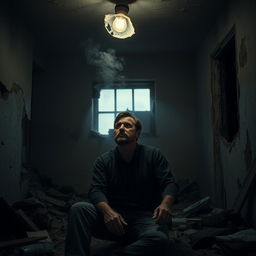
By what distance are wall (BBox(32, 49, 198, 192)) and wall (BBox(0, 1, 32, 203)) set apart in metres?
1.28

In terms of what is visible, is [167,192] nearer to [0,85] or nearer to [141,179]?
[141,179]

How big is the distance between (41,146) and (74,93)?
1106 millimetres

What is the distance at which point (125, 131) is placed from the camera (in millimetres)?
2713

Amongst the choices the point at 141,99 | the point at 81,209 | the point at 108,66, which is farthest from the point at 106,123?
the point at 81,209

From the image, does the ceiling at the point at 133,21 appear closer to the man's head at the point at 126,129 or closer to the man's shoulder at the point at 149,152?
the man's head at the point at 126,129

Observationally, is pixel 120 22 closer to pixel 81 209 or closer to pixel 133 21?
pixel 133 21

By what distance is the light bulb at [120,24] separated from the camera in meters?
3.82

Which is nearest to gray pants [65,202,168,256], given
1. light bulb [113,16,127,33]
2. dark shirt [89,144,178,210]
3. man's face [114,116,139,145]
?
dark shirt [89,144,178,210]

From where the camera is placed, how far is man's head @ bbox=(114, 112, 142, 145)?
2.69 metres

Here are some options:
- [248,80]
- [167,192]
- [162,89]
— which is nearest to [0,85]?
[167,192]

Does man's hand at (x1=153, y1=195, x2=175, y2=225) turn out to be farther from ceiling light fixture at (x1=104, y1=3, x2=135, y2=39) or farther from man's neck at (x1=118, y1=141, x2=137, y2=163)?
ceiling light fixture at (x1=104, y1=3, x2=135, y2=39)

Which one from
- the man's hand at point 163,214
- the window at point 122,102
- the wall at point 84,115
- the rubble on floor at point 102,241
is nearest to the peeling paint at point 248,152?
the rubble on floor at point 102,241

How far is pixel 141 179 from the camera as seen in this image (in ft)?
8.43

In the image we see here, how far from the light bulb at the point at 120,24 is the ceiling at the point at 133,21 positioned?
8.5 inches
